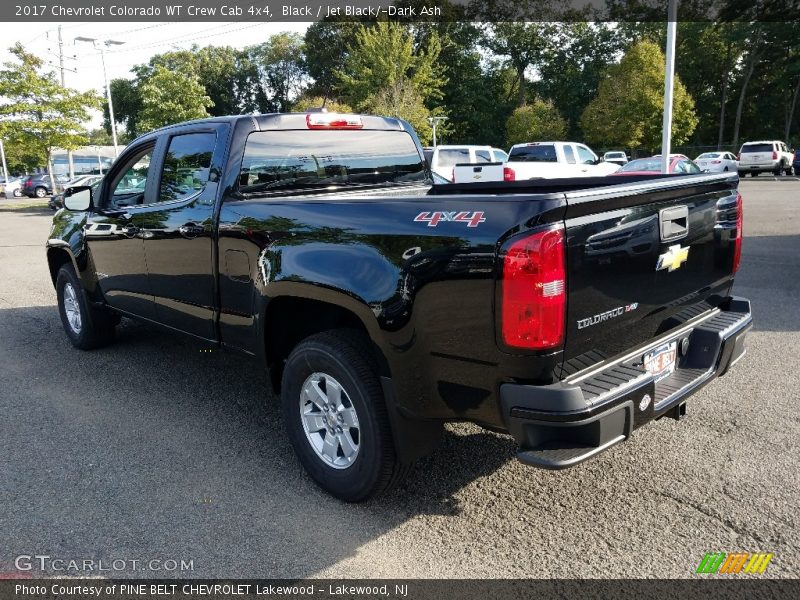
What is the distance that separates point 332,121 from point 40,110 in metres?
29.9

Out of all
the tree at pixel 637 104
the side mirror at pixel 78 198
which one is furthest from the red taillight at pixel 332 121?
the tree at pixel 637 104

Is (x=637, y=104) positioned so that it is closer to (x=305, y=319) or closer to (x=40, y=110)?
(x=40, y=110)

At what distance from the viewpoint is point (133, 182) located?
492cm

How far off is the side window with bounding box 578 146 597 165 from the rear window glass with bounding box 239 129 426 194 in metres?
17.8

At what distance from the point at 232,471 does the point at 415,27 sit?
A: 176 ft

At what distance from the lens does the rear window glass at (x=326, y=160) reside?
3.88 m

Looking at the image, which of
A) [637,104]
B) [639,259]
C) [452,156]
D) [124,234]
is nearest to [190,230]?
[124,234]

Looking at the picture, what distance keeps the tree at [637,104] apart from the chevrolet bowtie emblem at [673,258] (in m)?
41.2

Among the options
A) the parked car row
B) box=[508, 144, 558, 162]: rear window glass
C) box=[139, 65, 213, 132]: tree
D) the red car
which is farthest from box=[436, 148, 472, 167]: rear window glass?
box=[139, 65, 213, 132]: tree

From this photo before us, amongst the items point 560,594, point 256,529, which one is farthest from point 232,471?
point 560,594

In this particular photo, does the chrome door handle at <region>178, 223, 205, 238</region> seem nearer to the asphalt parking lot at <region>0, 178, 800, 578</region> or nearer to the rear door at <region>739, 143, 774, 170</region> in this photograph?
the asphalt parking lot at <region>0, 178, 800, 578</region>

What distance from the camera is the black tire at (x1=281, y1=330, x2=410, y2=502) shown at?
293 cm

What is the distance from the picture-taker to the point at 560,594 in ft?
8.20

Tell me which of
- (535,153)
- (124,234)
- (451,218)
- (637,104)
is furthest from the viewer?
(637,104)
